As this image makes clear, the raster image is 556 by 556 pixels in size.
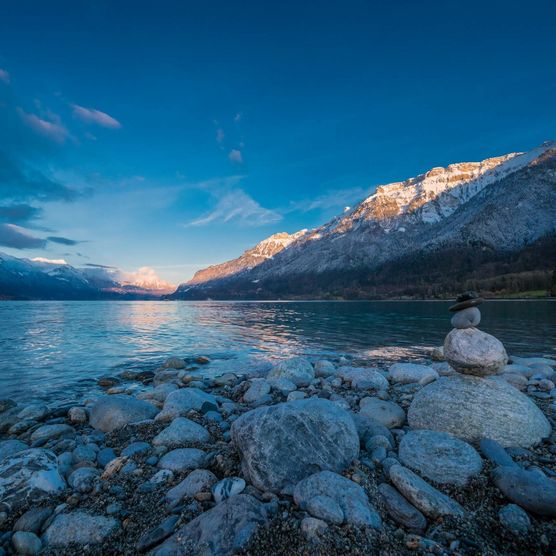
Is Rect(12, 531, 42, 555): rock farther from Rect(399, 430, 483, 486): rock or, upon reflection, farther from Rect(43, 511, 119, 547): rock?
Rect(399, 430, 483, 486): rock

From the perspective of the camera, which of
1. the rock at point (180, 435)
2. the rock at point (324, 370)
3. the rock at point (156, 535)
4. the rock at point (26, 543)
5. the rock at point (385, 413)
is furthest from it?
the rock at point (324, 370)

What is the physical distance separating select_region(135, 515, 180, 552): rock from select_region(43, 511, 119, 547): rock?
0.68m

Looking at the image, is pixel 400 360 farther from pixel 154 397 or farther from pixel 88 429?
pixel 88 429

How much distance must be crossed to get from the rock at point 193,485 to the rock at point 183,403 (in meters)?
Answer: 4.30

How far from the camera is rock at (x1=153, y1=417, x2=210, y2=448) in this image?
768 cm

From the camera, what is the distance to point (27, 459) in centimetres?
615

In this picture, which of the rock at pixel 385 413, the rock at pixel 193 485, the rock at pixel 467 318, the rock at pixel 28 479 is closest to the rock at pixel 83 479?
the rock at pixel 28 479

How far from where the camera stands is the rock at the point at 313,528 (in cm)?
406

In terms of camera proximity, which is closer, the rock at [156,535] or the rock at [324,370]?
the rock at [156,535]

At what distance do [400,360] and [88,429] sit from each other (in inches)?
724

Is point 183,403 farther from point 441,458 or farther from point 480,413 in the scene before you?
point 480,413

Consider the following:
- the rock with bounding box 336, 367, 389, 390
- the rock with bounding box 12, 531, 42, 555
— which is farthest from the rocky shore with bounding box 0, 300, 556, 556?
the rock with bounding box 336, 367, 389, 390

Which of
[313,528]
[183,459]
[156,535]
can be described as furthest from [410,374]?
[156,535]

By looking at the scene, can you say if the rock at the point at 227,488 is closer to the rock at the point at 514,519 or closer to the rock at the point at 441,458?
the rock at the point at 441,458
